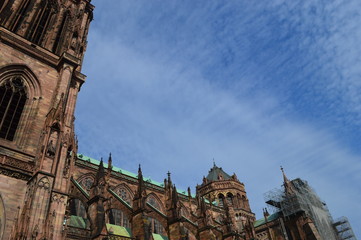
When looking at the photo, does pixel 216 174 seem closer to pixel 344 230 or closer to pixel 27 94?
pixel 344 230

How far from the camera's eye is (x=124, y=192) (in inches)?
1330

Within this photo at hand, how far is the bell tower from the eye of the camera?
12.6m

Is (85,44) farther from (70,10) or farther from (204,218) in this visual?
(204,218)

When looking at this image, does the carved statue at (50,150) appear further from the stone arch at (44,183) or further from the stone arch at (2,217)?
the stone arch at (2,217)

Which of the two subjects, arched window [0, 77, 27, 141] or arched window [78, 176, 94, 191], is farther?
arched window [78, 176, 94, 191]

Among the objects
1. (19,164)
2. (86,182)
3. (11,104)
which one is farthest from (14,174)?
(86,182)

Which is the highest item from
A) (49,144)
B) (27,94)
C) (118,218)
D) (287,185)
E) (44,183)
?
(287,185)

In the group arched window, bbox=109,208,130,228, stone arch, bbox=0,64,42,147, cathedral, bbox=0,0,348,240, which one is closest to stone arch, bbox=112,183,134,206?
cathedral, bbox=0,0,348,240

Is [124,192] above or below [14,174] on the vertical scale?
above

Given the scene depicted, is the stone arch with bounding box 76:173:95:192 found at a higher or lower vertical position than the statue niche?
higher

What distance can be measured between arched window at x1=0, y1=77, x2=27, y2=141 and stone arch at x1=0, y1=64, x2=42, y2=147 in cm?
17

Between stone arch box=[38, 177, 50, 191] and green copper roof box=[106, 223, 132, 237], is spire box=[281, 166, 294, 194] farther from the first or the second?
stone arch box=[38, 177, 50, 191]

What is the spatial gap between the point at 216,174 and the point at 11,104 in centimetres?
4728

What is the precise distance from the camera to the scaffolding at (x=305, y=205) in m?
39.9
